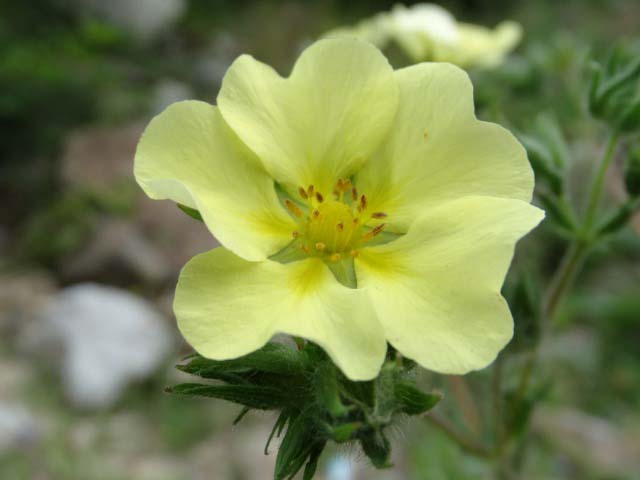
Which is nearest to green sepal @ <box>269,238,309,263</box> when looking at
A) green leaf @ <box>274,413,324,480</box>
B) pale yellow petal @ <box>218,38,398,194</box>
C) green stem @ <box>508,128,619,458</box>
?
pale yellow petal @ <box>218,38,398,194</box>

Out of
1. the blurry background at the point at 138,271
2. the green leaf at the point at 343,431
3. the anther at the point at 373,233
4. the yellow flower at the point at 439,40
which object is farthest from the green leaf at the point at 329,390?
the yellow flower at the point at 439,40

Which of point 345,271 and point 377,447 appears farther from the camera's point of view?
point 345,271

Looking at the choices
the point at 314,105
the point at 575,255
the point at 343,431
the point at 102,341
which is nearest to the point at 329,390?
the point at 343,431

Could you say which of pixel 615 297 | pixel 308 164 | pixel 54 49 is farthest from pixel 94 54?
pixel 308 164

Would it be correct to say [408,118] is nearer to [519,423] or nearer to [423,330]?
[423,330]

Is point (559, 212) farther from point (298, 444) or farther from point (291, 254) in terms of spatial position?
point (298, 444)
